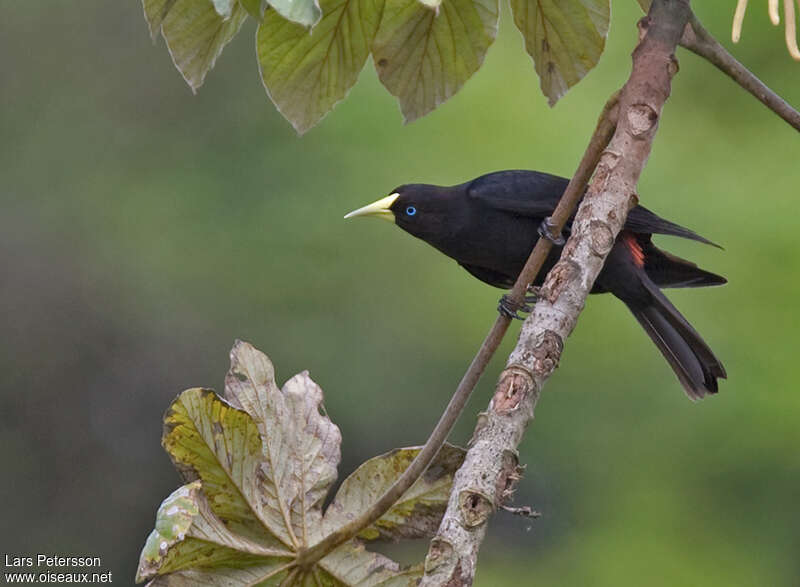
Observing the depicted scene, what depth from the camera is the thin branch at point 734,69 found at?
65.6 inches

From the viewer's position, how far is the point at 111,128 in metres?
8.06

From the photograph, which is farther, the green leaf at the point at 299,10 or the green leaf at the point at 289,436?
the green leaf at the point at 289,436

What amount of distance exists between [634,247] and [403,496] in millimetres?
1666

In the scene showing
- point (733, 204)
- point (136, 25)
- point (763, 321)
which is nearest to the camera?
point (763, 321)

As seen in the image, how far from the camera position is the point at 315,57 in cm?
184

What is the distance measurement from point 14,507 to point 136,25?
3.71m

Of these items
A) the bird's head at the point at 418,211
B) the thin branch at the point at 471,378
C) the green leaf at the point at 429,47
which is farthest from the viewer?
the bird's head at the point at 418,211

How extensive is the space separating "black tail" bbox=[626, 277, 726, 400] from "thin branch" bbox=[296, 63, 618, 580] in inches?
49.9

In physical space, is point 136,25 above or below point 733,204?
above

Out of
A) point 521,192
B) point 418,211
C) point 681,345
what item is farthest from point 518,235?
point 681,345

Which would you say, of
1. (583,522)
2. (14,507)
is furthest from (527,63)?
(14,507)

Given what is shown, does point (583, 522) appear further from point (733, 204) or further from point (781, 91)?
point (781, 91)

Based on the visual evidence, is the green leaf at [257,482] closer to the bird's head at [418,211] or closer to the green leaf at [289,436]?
the green leaf at [289,436]

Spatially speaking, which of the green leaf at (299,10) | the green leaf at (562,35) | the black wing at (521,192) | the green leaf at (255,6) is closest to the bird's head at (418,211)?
the black wing at (521,192)
